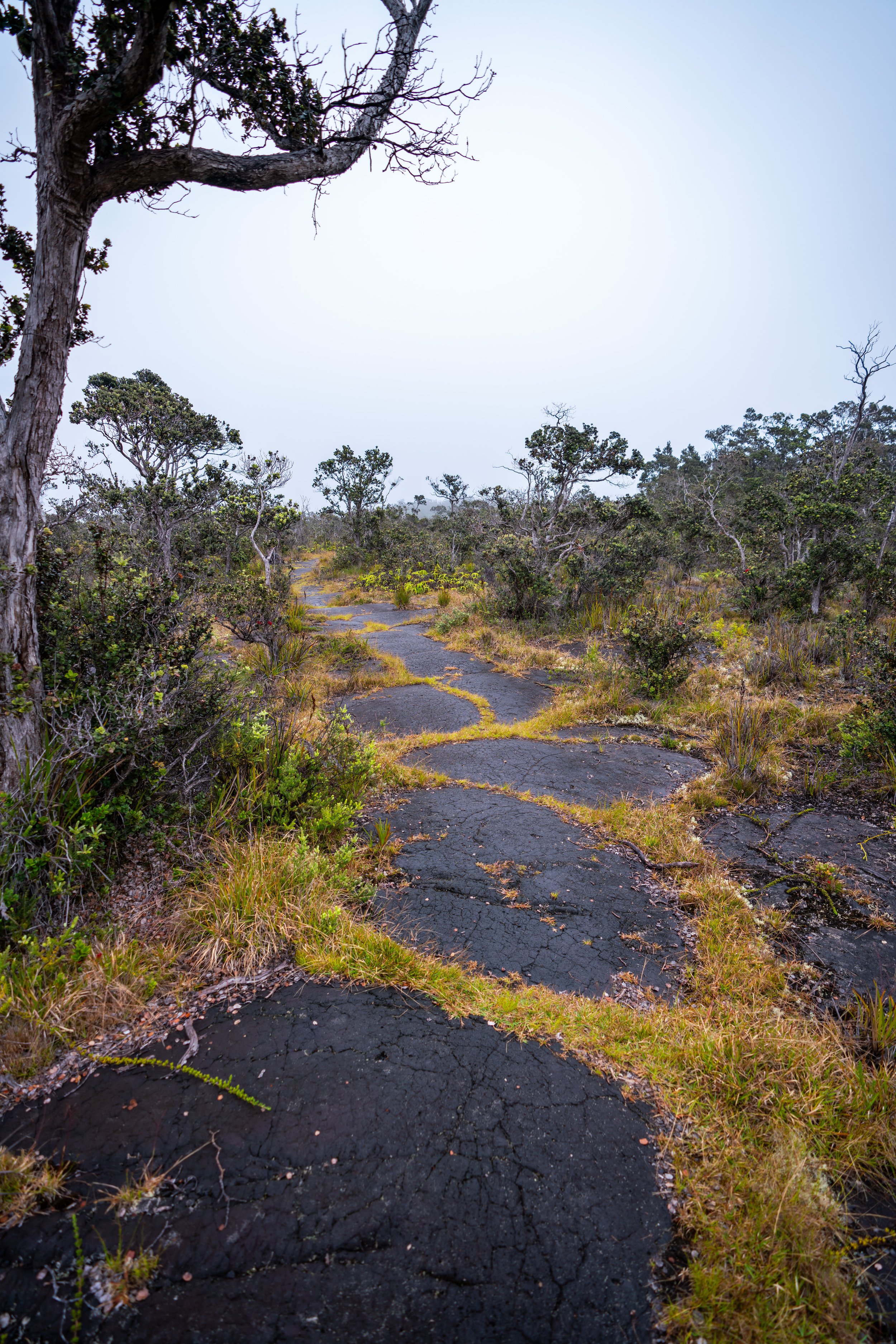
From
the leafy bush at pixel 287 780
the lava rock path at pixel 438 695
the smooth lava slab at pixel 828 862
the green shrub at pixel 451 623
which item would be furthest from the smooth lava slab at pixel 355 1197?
the green shrub at pixel 451 623

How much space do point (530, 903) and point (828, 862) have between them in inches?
98.7

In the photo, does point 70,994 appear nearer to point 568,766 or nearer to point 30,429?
point 30,429

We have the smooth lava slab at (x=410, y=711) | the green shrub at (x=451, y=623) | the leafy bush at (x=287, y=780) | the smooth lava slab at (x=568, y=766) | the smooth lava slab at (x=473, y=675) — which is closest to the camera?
the leafy bush at (x=287, y=780)

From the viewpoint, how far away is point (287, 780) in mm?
3885

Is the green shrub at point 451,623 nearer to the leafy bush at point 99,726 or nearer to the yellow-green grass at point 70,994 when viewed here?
the leafy bush at point 99,726

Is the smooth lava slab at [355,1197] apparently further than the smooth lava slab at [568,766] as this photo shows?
No

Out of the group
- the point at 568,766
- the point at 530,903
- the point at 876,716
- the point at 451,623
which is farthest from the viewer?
the point at 451,623

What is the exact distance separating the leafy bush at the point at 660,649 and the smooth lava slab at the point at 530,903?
4.17m

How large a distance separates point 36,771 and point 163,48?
11.6 ft

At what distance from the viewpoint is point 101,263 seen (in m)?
3.26

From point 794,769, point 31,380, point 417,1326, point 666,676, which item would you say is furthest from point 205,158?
point 666,676

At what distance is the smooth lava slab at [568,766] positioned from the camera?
5.56 meters

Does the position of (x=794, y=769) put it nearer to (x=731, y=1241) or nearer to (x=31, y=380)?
(x=731, y=1241)

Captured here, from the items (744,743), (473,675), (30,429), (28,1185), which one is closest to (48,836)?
(28,1185)
